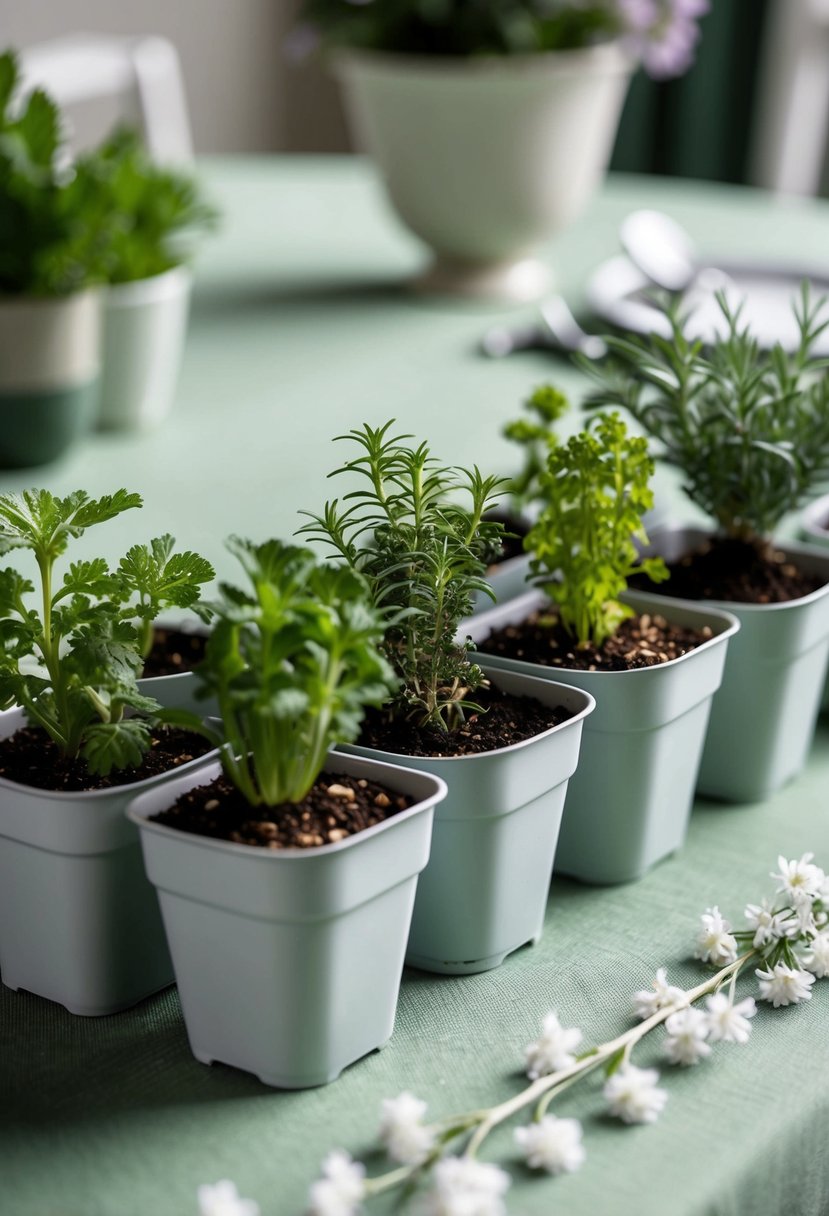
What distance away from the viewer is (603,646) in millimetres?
834

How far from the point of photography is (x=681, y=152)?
3.68m

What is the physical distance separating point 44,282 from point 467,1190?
0.90m

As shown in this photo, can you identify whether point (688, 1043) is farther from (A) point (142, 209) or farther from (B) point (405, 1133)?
(A) point (142, 209)

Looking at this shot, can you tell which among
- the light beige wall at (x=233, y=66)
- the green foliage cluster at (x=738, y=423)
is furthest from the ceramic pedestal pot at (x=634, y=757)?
the light beige wall at (x=233, y=66)

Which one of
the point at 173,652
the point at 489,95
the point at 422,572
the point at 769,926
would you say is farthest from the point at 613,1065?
the point at 489,95

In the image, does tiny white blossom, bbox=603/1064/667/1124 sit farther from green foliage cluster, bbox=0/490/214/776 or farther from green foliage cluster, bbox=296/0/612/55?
green foliage cluster, bbox=296/0/612/55

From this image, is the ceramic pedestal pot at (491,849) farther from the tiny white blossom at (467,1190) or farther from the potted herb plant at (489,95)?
the potted herb plant at (489,95)

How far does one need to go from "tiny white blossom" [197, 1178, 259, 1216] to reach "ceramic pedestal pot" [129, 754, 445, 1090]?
0.09m

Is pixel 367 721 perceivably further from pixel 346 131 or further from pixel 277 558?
pixel 346 131

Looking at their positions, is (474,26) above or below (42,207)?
above

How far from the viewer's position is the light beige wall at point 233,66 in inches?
153

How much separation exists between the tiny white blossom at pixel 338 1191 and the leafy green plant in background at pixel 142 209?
3.10 ft

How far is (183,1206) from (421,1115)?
0.33 ft

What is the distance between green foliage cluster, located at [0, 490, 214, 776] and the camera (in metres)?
0.67
